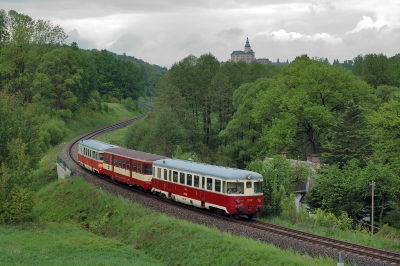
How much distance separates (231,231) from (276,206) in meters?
6.68

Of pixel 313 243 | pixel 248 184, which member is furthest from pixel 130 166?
pixel 313 243

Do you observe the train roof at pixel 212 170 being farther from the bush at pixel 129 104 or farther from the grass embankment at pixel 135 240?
the bush at pixel 129 104

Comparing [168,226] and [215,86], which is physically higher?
[215,86]

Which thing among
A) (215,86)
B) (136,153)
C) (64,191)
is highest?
(215,86)

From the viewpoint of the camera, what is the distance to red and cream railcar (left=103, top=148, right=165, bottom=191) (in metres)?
38.8

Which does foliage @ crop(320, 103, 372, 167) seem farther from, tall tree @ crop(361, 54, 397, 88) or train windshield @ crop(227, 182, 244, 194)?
tall tree @ crop(361, 54, 397, 88)

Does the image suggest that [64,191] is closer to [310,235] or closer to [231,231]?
[231,231]

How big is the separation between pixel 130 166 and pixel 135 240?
1400cm

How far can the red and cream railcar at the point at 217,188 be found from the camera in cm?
2931

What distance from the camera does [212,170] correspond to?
31.3 m

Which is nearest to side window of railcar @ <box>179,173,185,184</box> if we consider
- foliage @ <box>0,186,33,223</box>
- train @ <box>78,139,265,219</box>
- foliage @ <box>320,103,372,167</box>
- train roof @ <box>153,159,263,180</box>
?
train @ <box>78,139,265,219</box>

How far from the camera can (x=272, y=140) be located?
185 ft

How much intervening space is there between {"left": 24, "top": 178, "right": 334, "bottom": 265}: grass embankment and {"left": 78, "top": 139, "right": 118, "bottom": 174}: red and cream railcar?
32.3 feet

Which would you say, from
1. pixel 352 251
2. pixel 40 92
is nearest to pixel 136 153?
pixel 352 251
